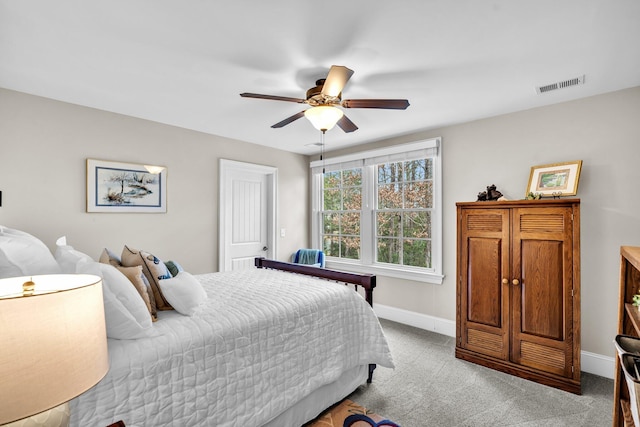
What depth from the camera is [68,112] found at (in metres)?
2.91

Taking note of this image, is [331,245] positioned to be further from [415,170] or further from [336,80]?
[336,80]

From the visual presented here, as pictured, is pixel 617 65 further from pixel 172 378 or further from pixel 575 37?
pixel 172 378

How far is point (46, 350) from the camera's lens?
699 mm

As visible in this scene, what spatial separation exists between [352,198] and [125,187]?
2925mm

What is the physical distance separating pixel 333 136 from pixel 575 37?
2619mm

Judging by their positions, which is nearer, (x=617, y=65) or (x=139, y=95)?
(x=617, y=65)

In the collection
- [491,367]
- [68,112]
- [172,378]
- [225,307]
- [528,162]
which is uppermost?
[68,112]

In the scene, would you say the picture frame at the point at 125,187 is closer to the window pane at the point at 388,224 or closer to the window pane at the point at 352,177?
the window pane at the point at 352,177

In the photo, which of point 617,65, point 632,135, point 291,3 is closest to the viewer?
point 291,3

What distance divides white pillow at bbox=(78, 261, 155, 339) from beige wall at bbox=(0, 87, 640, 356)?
1918mm

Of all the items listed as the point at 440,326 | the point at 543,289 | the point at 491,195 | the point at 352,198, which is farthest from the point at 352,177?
the point at 543,289

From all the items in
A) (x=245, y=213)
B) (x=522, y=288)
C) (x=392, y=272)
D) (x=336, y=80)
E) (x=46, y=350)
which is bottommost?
(x=392, y=272)

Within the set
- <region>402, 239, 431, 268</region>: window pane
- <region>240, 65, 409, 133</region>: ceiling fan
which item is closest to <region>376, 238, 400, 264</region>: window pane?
<region>402, 239, 431, 268</region>: window pane

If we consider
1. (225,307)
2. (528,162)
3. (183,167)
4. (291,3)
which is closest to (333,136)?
(183,167)
